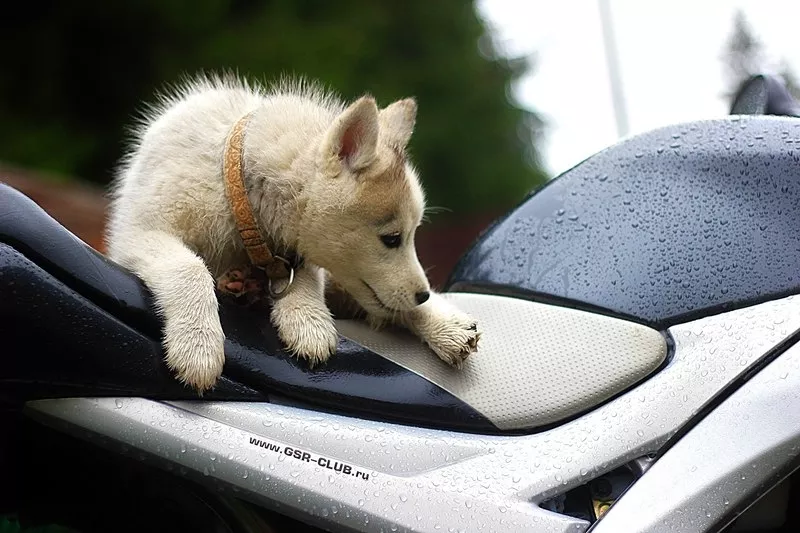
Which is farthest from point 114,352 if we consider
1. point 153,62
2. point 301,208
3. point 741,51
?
point 153,62

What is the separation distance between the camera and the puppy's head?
1660 mm

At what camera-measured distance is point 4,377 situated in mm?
1166

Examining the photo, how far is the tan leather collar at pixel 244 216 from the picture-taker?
61.6 inches

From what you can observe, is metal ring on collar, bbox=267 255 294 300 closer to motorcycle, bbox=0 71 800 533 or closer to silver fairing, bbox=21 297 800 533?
motorcycle, bbox=0 71 800 533

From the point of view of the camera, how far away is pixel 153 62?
26.9ft

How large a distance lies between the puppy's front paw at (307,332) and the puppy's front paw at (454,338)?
18 centimetres

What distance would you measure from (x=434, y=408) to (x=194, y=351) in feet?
1.30

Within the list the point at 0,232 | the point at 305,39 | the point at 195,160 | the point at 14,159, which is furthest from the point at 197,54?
the point at 0,232

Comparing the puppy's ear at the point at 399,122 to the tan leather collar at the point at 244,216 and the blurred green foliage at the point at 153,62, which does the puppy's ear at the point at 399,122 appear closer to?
the tan leather collar at the point at 244,216

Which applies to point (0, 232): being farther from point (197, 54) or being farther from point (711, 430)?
point (197, 54)

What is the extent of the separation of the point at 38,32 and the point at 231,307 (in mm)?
7371

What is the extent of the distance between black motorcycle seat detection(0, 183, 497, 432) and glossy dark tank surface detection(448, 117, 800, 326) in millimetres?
401

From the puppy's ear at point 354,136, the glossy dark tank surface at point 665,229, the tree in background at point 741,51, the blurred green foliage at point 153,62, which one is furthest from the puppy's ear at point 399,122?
the blurred green foliage at point 153,62

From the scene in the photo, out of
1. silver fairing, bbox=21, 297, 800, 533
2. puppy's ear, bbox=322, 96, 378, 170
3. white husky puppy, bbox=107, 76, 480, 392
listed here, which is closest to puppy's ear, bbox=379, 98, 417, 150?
white husky puppy, bbox=107, 76, 480, 392
